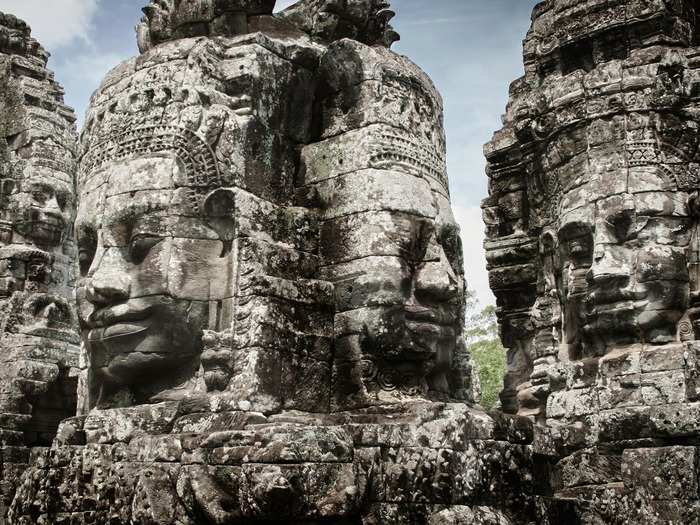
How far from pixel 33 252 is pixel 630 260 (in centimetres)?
676

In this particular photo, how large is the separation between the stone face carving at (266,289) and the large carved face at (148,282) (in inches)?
0.6

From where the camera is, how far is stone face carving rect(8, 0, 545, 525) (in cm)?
641

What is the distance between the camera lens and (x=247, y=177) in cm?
738

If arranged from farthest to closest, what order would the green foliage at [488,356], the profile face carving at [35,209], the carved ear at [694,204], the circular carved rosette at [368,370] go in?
the green foliage at [488,356] → the profile face carving at [35,209] → the carved ear at [694,204] → the circular carved rosette at [368,370]

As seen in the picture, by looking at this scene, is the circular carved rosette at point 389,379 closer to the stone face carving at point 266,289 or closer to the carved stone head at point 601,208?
the stone face carving at point 266,289

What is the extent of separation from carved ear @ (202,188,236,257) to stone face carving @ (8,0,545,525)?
16 mm

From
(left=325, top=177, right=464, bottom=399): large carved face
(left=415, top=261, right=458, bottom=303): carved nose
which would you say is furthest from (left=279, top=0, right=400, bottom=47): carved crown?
(left=415, top=261, right=458, bottom=303): carved nose

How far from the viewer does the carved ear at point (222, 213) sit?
727cm

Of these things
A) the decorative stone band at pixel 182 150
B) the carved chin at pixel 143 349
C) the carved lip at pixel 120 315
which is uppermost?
the decorative stone band at pixel 182 150

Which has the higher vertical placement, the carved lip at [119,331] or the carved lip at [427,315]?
the carved lip at [427,315]

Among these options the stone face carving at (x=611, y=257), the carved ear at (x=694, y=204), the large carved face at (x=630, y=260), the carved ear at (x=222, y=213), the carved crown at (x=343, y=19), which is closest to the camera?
the carved ear at (x=222, y=213)

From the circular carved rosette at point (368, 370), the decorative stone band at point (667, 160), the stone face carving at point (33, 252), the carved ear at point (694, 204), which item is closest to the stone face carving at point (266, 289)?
the circular carved rosette at point (368, 370)

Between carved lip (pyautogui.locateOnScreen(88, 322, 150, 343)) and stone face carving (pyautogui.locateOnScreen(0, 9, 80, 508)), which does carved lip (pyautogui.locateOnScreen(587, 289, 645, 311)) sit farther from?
stone face carving (pyautogui.locateOnScreen(0, 9, 80, 508))

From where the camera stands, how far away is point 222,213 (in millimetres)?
7312
